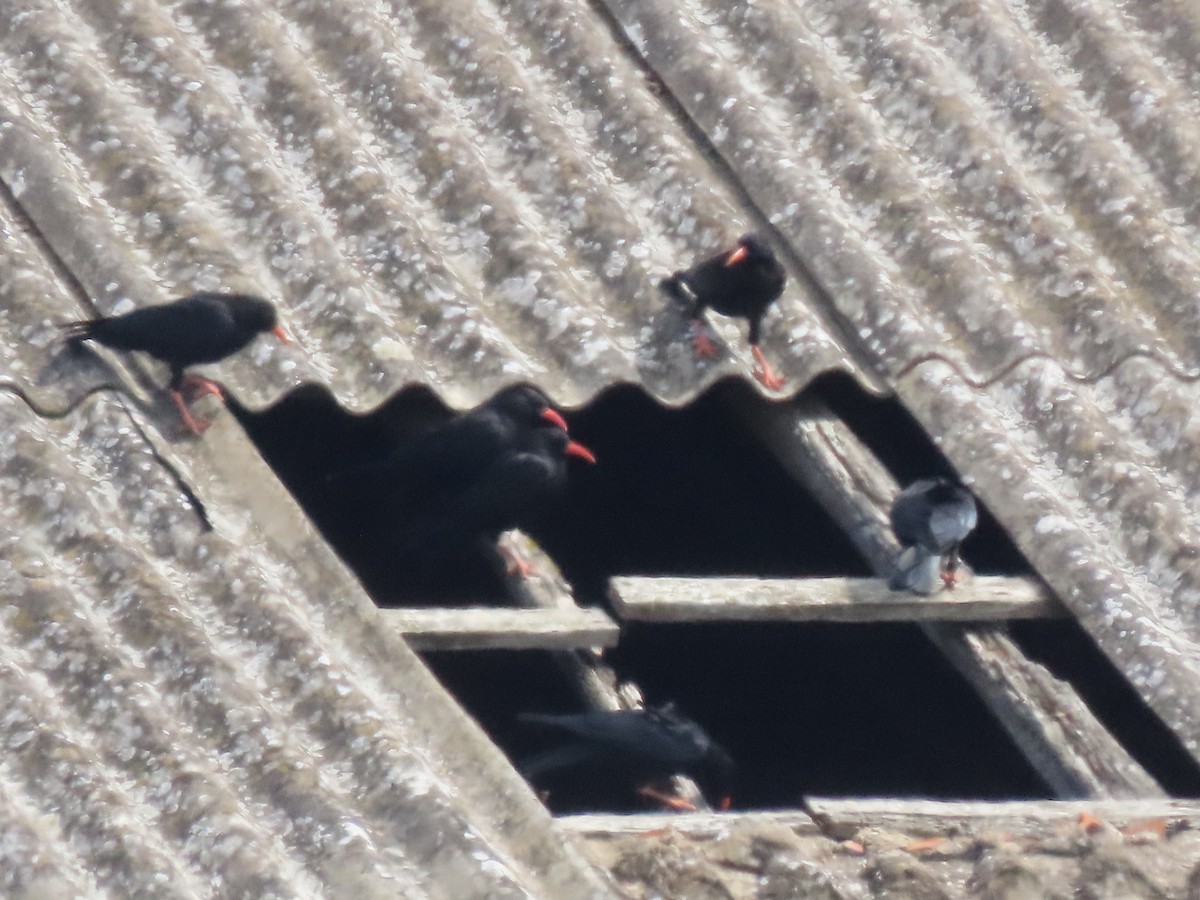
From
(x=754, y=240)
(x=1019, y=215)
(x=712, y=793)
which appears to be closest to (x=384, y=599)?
(x=712, y=793)

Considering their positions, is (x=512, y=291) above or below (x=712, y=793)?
above

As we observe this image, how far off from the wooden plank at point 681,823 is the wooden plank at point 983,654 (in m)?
0.69

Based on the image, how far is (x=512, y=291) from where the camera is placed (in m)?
4.61

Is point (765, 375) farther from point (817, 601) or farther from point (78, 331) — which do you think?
point (78, 331)

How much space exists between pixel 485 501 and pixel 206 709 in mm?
1479

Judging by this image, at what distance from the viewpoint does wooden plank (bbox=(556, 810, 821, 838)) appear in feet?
11.3

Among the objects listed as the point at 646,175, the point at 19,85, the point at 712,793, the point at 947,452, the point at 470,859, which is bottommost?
the point at 712,793

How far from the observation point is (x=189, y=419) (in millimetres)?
4008

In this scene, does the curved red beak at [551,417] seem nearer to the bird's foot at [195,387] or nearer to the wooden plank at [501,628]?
the wooden plank at [501,628]

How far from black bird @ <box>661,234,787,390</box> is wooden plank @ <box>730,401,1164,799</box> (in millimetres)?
167

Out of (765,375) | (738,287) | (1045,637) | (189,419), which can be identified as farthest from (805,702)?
(189,419)

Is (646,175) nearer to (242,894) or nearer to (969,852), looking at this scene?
(969,852)

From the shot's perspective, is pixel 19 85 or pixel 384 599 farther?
pixel 384 599

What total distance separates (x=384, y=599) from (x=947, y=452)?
1.72m
